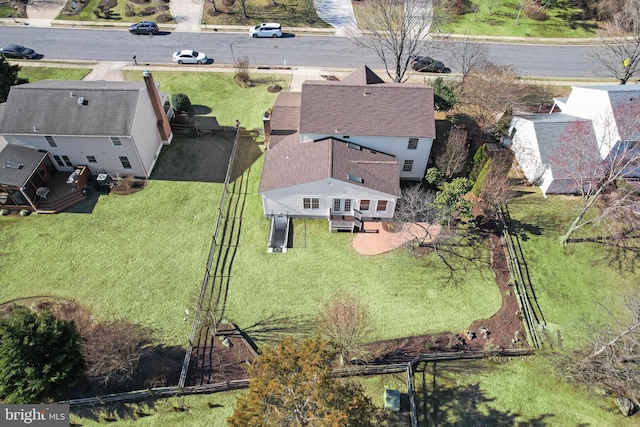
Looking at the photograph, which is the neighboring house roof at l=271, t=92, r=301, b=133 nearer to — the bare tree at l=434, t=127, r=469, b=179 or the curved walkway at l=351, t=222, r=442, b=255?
the curved walkway at l=351, t=222, r=442, b=255

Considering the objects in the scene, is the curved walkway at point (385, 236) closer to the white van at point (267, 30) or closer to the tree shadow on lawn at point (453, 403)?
the tree shadow on lawn at point (453, 403)

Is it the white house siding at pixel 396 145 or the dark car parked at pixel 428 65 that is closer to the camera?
the white house siding at pixel 396 145

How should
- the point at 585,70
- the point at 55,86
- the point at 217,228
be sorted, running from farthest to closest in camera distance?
the point at 585,70, the point at 55,86, the point at 217,228

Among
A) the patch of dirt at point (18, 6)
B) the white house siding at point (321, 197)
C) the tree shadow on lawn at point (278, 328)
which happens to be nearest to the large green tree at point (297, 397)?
the tree shadow on lawn at point (278, 328)

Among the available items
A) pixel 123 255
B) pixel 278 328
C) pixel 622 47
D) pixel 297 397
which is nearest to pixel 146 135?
pixel 123 255

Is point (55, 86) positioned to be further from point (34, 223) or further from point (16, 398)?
point (16, 398)

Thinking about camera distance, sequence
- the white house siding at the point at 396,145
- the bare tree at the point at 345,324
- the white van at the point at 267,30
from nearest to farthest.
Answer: the bare tree at the point at 345,324 < the white house siding at the point at 396,145 < the white van at the point at 267,30

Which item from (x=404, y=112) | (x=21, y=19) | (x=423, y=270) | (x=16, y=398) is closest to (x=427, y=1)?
(x=404, y=112)
